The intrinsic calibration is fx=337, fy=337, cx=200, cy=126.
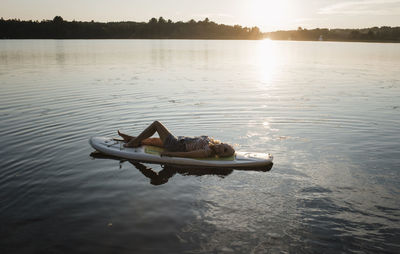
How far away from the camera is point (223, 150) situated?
9.70 metres

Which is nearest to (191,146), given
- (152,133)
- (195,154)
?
(195,154)

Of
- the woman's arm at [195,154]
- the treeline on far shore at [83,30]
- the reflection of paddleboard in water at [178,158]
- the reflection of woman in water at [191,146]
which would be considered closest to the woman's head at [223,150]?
the reflection of woman in water at [191,146]

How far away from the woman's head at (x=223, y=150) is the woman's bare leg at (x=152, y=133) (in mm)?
1545

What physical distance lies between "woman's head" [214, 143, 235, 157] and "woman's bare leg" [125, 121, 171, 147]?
1545mm

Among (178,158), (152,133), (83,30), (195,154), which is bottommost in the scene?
(178,158)

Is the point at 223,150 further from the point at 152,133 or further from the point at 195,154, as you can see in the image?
the point at 152,133

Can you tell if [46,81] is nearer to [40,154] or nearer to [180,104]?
[180,104]

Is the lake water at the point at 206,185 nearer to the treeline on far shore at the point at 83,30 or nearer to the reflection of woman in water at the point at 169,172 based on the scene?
the reflection of woman in water at the point at 169,172

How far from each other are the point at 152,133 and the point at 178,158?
1.21 metres

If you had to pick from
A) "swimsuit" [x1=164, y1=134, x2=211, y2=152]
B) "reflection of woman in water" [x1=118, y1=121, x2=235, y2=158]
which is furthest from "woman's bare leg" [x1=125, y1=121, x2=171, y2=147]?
"swimsuit" [x1=164, y1=134, x2=211, y2=152]

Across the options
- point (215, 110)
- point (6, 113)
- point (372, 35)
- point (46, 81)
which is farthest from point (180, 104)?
point (372, 35)

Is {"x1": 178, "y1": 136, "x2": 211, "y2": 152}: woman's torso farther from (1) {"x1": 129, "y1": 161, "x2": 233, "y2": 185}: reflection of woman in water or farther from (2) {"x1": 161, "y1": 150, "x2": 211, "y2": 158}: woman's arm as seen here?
(1) {"x1": 129, "y1": 161, "x2": 233, "y2": 185}: reflection of woman in water

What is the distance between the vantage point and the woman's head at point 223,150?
31.9 ft

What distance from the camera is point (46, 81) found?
25.3 metres
